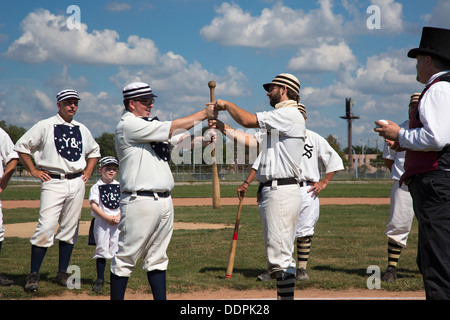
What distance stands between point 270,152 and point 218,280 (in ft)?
9.36

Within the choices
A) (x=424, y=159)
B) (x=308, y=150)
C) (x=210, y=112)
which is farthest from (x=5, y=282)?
(x=424, y=159)

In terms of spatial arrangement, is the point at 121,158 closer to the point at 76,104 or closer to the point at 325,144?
the point at 76,104

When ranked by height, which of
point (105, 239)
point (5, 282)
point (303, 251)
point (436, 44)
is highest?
point (436, 44)

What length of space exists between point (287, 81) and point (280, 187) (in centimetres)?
111

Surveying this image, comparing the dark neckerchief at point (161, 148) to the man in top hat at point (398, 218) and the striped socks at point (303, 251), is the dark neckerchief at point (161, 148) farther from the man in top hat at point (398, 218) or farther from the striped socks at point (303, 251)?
the man in top hat at point (398, 218)

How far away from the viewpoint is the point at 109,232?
6.98 meters

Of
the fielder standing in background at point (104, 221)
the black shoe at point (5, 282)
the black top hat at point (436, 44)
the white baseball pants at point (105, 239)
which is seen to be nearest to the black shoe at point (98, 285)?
the fielder standing in background at point (104, 221)

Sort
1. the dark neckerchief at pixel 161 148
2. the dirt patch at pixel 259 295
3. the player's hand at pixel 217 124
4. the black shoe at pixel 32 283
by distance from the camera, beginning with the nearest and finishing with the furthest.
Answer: the dark neckerchief at pixel 161 148
the player's hand at pixel 217 124
the dirt patch at pixel 259 295
the black shoe at pixel 32 283

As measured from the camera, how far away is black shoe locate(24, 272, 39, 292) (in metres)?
6.62

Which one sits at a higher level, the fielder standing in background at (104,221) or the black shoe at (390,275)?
the fielder standing in background at (104,221)

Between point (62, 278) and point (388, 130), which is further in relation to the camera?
point (62, 278)

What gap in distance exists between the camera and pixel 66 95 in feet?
23.0

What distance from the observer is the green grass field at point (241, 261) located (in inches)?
275

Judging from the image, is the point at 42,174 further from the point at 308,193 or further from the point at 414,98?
the point at 414,98
